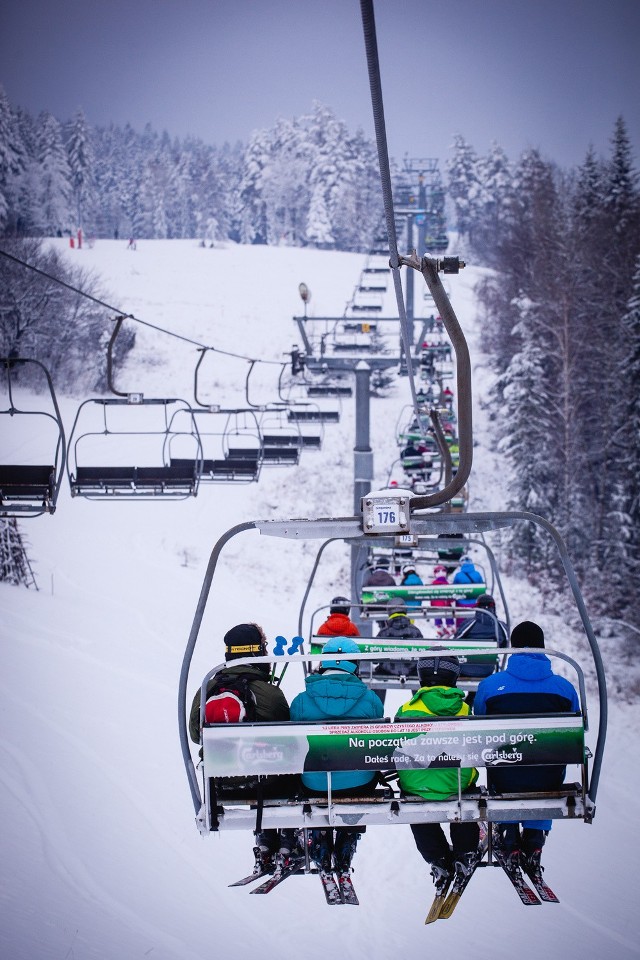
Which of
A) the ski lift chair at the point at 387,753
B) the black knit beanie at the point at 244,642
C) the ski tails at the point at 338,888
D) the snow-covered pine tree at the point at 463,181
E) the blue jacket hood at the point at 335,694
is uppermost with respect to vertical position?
the snow-covered pine tree at the point at 463,181

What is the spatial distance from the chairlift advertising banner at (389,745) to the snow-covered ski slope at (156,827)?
3760 millimetres

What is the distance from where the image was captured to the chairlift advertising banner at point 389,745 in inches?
143

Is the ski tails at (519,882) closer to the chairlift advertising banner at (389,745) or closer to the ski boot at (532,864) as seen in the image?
the ski boot at (532,864)

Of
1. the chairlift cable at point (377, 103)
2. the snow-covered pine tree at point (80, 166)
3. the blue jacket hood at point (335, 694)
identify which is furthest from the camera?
the snow-covered pine tree at point (80, 166)

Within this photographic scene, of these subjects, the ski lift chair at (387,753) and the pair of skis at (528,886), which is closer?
the ski lift chair at (387,753)

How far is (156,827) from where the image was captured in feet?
Answer: 26.5

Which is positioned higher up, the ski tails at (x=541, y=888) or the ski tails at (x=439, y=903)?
the ski tails at (x=541, y=888)

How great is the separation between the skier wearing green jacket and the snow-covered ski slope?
2.96m

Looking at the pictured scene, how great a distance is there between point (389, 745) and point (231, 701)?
81cm

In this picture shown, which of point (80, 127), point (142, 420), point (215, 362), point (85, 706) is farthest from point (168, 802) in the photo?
point (80, 127)

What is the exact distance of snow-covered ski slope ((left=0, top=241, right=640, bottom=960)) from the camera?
22.1 ft

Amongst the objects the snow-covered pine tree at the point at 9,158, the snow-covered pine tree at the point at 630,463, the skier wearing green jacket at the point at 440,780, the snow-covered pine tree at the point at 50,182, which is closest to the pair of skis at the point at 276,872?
the skier wearing green jacket at the point at 440,780

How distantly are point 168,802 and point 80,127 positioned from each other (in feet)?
224

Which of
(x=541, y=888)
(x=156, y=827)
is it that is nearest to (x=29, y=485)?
(x=156, y=827)
